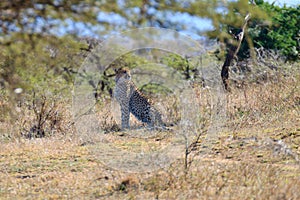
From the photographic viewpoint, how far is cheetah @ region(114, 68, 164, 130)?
8516mm

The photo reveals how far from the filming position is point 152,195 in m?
4.46

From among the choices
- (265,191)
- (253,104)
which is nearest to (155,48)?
(265,191)

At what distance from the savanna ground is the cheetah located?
0.71 metres

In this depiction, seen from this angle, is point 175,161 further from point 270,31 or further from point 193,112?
point 270,31

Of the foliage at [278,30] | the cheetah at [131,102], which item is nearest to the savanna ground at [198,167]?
the cheetah at [131,102]

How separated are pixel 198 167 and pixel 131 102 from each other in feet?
11.9

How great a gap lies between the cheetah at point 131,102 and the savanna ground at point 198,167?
71cm

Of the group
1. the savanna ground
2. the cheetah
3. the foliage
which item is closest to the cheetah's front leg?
the cheetah

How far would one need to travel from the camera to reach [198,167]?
520 centimetres

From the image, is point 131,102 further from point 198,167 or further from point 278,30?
point 278,30

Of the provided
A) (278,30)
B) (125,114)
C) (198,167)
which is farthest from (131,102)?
(278,30)

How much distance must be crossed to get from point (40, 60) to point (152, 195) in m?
1.49

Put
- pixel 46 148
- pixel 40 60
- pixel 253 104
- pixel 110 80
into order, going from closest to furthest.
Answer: pixel 40 60
pixel 46 148
pixel 253 104
pixel 110 80

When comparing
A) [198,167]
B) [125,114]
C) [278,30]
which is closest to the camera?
[198,167]
